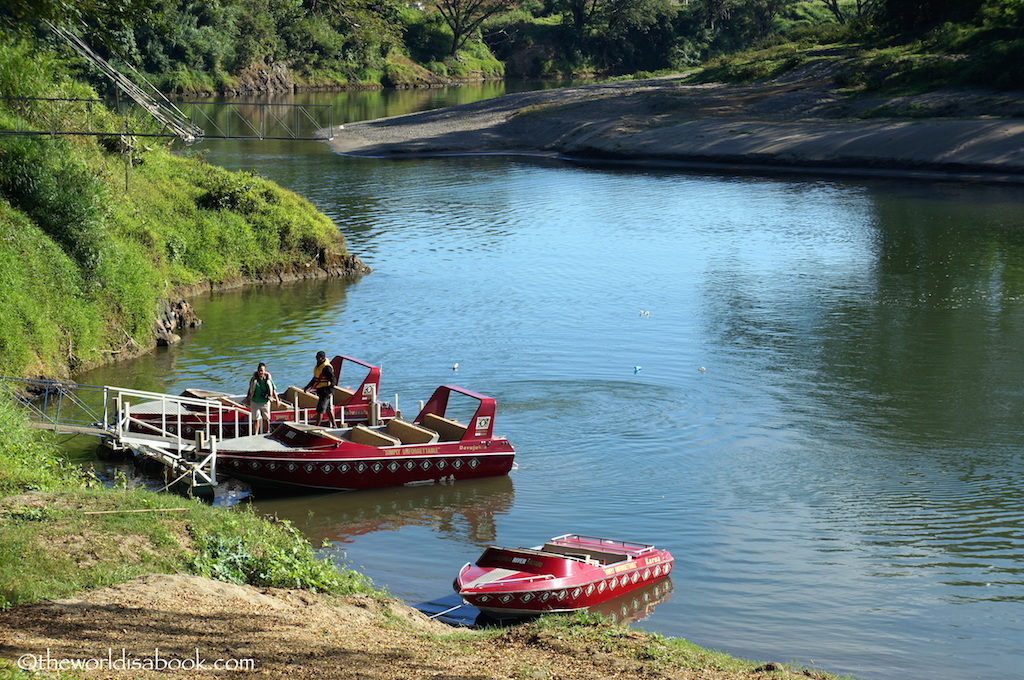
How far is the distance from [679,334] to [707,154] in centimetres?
4306

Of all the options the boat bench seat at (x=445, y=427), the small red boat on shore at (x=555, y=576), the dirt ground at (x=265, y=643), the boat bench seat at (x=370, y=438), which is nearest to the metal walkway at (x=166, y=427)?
the boat bench seat at (x=370, y=438)

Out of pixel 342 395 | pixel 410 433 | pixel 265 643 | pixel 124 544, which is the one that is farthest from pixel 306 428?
pixel 265 643

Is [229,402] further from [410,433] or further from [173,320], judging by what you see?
[173,320]

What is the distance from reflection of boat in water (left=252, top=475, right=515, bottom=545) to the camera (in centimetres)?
2157

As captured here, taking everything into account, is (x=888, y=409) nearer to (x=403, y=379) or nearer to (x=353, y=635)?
(x=403, y=379)

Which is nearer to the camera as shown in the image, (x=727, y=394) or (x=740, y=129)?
(x=727, y=394)

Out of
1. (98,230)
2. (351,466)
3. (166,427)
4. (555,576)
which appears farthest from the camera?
(98,230)

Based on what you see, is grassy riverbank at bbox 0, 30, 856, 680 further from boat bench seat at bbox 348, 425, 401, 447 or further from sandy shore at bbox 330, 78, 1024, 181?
sandy shore at bbox 330, 78, 1024, 181

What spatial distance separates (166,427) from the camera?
2434 cm

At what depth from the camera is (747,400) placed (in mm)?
28844

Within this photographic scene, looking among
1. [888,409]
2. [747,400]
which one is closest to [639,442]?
[747,400]

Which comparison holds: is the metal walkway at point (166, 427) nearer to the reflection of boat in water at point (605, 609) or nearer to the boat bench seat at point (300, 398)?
the boat bench seat at point (300, 398)

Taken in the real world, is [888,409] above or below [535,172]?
below

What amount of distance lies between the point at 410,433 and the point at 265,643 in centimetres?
1205
